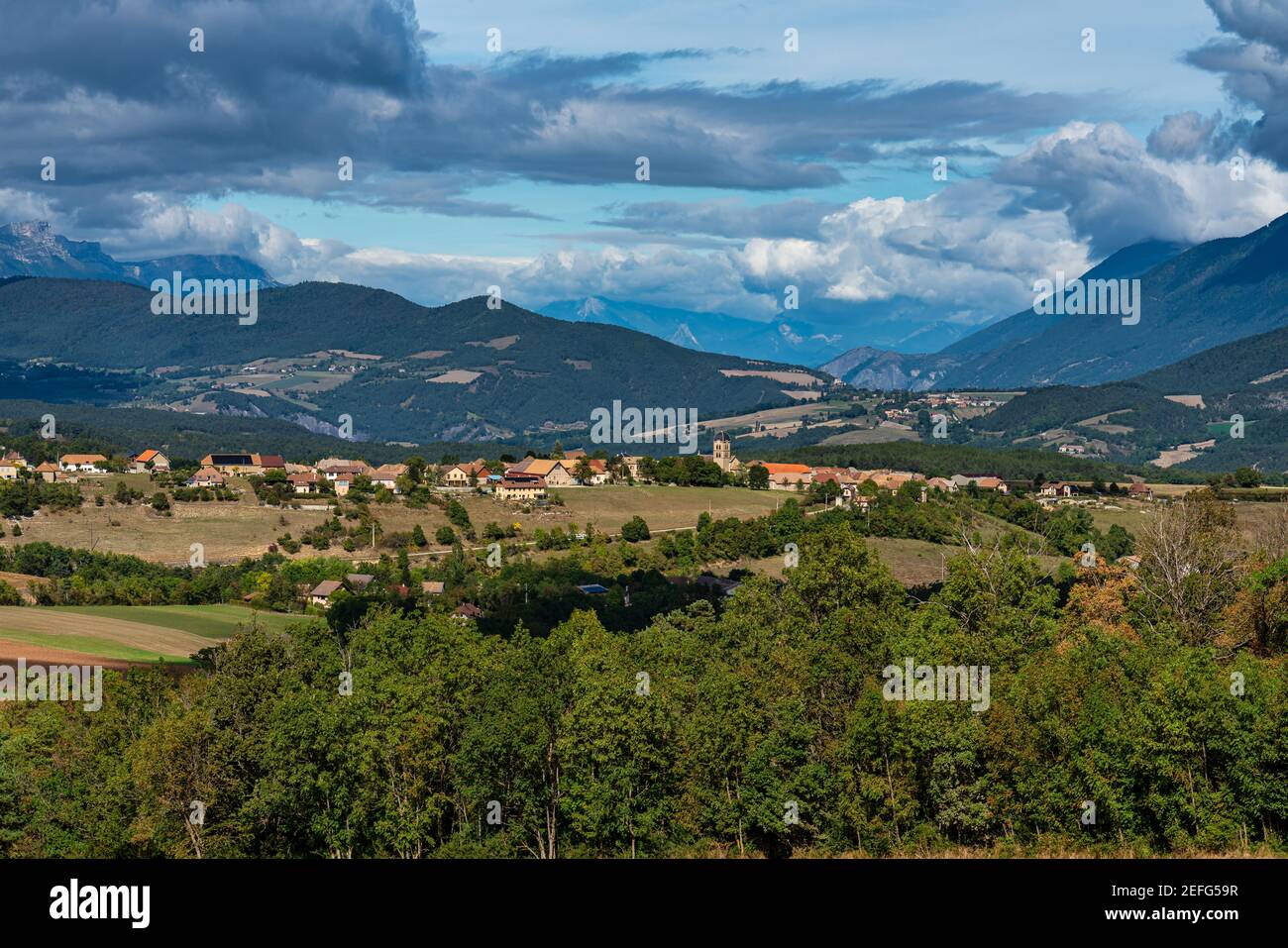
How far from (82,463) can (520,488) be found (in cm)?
5812

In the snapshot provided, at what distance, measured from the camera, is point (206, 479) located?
140 metres

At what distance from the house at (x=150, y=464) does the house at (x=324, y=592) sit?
69303 mm

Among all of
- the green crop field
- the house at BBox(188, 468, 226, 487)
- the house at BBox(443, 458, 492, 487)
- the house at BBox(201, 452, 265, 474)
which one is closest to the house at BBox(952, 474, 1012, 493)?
the house at BBox(443, 458, 492, 487)

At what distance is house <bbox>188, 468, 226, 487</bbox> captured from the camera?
13362 cm

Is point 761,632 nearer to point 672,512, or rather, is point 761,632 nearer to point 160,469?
point 672,512

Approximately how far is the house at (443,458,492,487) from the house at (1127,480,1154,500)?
7150 centimetres

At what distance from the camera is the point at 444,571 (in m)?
96.5

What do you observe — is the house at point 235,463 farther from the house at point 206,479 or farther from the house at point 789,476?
the house at point 789,476

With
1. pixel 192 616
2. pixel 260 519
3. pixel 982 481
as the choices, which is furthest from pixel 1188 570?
pixel 982 481

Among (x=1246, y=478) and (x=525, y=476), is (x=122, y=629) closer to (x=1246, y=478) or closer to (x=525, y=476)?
(x=525, y=476)

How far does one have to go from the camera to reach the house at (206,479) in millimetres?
133625

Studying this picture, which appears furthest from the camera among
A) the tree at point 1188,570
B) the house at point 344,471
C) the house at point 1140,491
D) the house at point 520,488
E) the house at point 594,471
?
the house at point 1140,491

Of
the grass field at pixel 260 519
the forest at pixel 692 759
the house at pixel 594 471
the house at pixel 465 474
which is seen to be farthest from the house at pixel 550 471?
the forest at pixel 692 759

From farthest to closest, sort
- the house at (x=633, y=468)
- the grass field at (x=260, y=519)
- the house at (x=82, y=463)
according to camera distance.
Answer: the house at (x=82, y=463) < the house at (x=633, y=468) < the grass field at (x=260, y=519)
